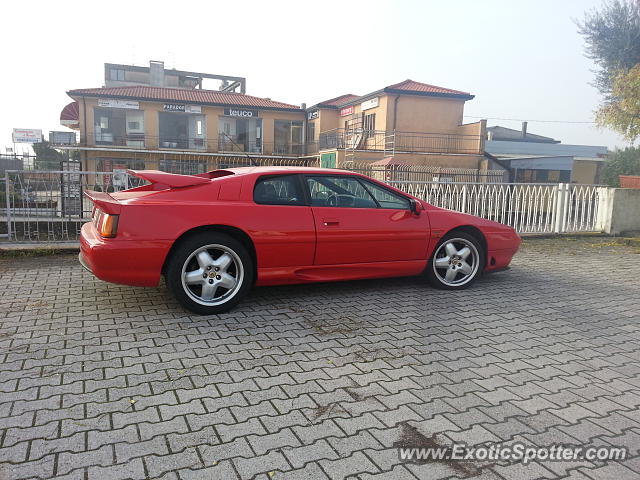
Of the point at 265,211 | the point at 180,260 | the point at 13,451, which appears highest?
the point at 265,211

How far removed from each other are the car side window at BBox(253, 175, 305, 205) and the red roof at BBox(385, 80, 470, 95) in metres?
27.0

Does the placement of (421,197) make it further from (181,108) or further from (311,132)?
(311,132)

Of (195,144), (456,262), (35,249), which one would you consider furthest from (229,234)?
(195,144)

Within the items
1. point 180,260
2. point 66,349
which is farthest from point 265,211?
point 66,349

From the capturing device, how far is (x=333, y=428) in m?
2.65

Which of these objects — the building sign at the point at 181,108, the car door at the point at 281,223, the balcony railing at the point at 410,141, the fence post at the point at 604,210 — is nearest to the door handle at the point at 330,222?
the car door at the point at 281,223

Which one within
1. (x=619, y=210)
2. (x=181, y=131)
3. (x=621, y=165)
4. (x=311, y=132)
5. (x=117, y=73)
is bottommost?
(x=619, y=210)

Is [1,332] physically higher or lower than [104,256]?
lower

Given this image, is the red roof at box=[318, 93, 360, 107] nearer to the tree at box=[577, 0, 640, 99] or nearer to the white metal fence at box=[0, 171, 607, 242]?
the tree at box=[577, 0, 640, 99]

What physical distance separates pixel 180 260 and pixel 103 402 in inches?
67.6

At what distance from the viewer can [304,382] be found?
Result: 10.5 feet

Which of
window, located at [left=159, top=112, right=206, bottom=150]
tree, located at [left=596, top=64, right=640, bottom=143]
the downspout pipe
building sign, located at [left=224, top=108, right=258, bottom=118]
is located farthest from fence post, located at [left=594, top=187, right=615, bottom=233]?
window, located at [left=159, top=112, right=206, bottom=150]

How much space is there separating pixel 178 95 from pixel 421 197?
29.0 metres

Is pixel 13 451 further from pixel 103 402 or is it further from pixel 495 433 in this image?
pixel 495 433
